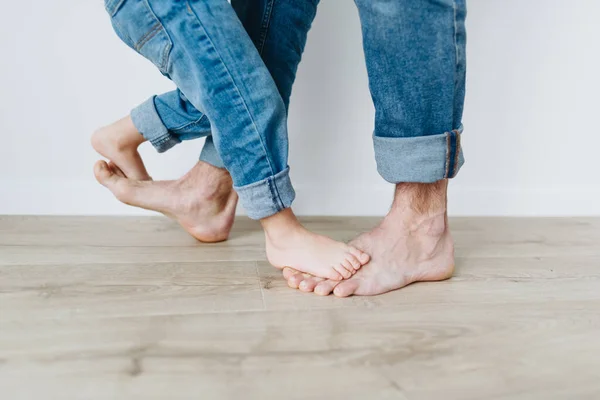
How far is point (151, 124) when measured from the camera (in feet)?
4.25

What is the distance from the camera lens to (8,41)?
1.54 m

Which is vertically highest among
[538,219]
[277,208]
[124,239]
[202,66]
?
[202,66]

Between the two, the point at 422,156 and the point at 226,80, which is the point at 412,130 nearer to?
the point at 422,156

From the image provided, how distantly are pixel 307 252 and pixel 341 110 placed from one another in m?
0.71

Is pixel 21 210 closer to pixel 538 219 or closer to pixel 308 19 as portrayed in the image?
pixel 308 19

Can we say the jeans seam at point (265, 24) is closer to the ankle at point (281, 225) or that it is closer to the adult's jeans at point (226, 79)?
the adult's jeans at point (226, 79)

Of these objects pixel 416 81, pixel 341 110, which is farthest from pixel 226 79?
pixel 341 110

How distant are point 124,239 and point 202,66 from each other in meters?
0.58

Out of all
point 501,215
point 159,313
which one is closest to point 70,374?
point 159,313

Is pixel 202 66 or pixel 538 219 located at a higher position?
pixel 202 66

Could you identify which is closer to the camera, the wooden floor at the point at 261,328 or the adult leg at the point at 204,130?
the wooden floor at the point at 261,328

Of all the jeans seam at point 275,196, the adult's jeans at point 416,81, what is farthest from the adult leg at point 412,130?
the jeans seam at point 275,196

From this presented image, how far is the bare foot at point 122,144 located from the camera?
1.32m

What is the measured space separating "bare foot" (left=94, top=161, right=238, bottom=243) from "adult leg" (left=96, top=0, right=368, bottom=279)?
0.32 m
